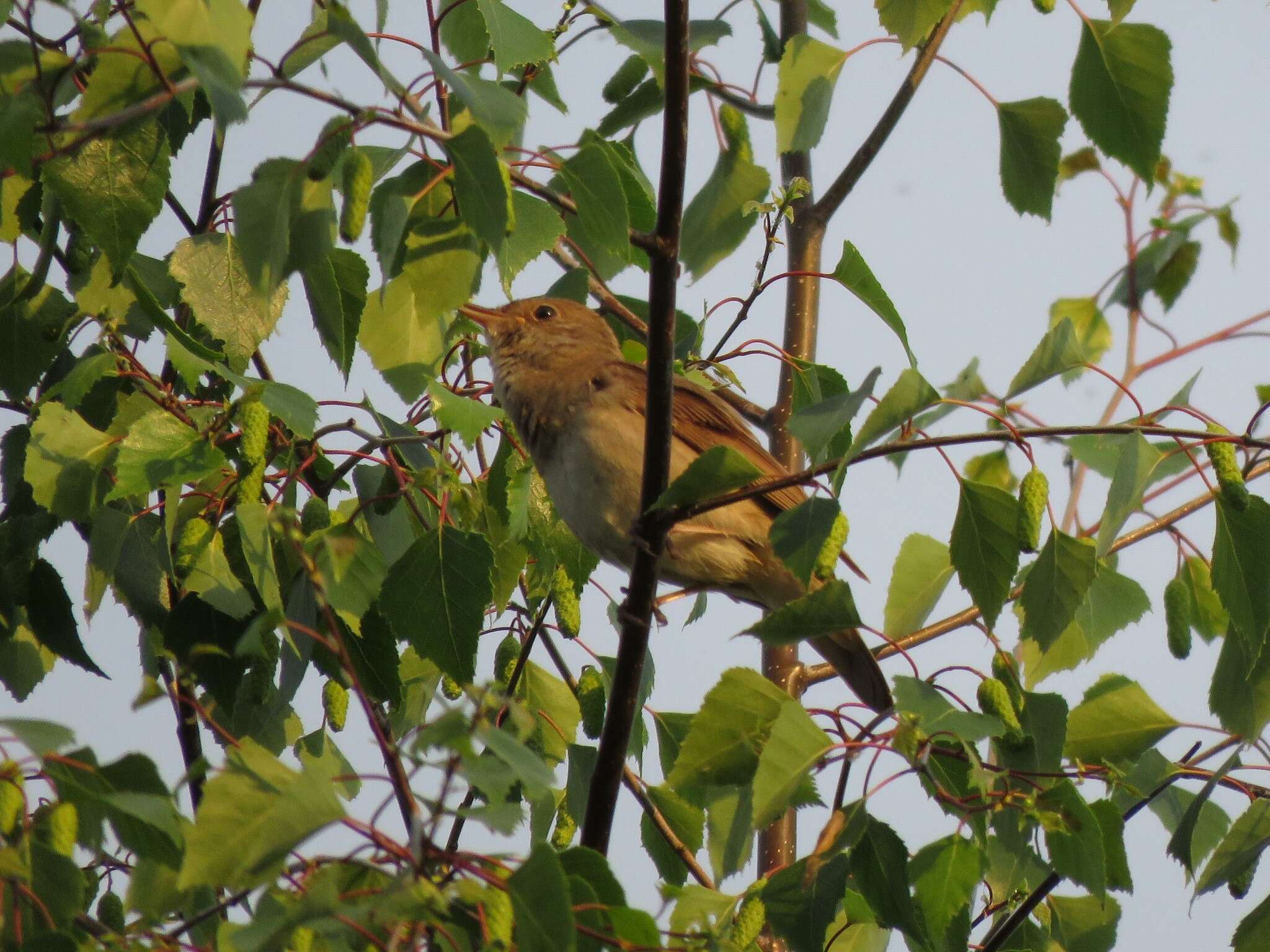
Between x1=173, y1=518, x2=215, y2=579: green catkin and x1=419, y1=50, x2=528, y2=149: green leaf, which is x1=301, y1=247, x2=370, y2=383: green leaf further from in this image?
x1=419, y1=50, x2=528, y2=149: green leaf

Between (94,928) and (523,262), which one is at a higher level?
(523,262)

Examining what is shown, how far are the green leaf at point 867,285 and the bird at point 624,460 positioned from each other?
0.71 m

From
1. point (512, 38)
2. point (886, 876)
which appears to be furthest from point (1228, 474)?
point (512, 38)

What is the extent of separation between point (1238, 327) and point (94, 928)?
4.25m

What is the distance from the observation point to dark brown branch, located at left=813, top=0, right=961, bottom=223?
4.83m

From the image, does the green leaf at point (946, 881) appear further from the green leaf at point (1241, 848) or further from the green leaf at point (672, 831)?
the green leaf at point (672, 831)

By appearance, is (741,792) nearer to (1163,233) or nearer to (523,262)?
(523,262)

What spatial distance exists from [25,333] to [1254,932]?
3.56m

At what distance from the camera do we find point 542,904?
2.27 metres

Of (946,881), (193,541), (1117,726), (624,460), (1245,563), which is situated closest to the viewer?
(1245,563)

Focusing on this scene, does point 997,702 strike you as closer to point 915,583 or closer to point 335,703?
point 915,583

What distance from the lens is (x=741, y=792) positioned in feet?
12.0

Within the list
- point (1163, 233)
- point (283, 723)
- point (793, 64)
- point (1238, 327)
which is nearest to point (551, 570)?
point (283, 723)

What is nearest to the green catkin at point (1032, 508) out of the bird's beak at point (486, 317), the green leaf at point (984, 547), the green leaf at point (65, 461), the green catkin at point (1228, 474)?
the green leaf at point (984, 547)
